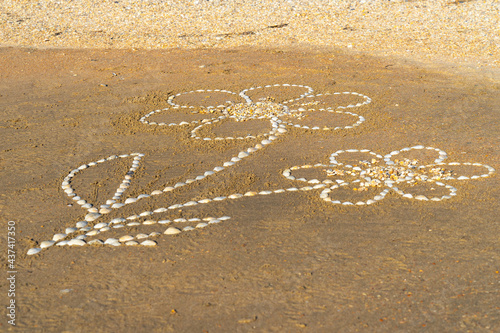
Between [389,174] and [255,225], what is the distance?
182 cm

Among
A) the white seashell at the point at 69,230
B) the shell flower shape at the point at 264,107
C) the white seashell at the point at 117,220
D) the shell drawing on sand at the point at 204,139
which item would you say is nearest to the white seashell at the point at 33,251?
the shell drawing on sand at the point at 204,139

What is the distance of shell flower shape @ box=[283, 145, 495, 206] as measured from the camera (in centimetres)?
529

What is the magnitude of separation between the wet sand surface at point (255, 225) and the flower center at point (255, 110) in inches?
12.7

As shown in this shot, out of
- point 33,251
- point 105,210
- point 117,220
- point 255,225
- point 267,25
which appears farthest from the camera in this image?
Answer: point 267,25

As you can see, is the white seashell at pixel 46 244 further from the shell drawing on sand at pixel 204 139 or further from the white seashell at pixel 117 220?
the white seashell at pixel 117 220

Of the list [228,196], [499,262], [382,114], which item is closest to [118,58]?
[382,114]

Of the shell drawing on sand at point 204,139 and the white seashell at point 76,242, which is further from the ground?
the shell drawing on sand at point 204,139

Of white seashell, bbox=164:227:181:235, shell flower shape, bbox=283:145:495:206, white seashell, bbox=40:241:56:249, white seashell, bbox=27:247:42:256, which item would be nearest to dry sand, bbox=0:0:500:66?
shell flower shape, bbox=283:145:495:206

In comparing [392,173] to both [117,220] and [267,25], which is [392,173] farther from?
[267,25]

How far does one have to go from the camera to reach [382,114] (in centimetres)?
774

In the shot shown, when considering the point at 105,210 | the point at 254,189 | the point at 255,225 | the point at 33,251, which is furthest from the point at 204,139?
the point at 33,251

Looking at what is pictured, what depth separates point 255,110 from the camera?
802 centimetres

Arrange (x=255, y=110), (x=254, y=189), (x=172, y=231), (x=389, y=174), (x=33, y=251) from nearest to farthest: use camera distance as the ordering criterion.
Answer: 1. (x=33, y=251)
2. (x=172, y=231)
3. (x=254, y=189)
4. (x=389, y=174)
5. (x=255, y=110)

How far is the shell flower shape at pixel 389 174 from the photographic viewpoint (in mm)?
5289
